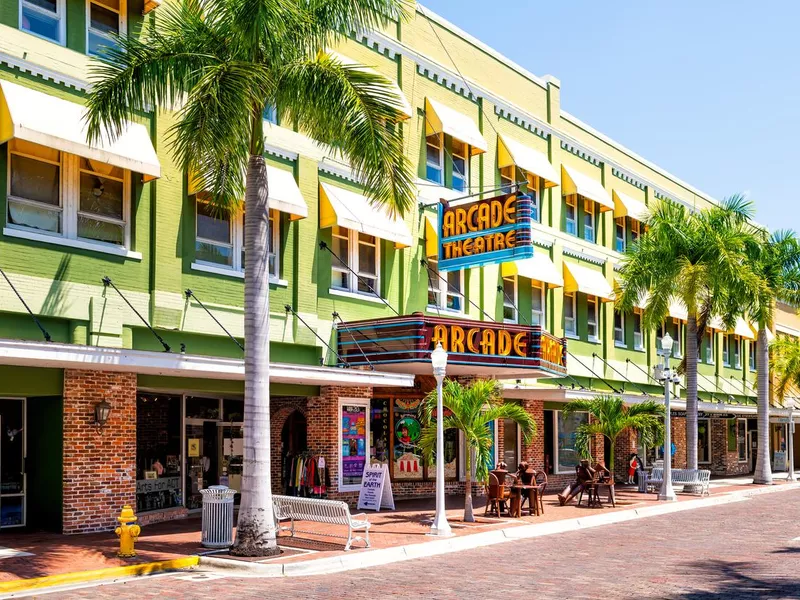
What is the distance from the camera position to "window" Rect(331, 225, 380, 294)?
23859mm

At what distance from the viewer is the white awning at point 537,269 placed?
2984 centimetres

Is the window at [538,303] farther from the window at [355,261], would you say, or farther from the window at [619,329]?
the window at [355,261]

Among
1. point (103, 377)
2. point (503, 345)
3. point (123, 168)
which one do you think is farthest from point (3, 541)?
point (503, 345)

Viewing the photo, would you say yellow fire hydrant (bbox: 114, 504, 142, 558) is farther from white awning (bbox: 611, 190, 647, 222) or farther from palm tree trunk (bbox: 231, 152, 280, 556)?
white awning (bbox: 611, 190, 647, 222)

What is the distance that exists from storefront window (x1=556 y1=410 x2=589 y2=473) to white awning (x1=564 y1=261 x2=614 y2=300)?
4.51m

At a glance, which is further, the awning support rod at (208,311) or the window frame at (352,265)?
the window frame at (352,265)

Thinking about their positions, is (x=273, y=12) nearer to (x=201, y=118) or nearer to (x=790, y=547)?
(x=201, y=118)

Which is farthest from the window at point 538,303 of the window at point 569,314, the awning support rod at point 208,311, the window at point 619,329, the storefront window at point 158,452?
the storefront window at point 158,452

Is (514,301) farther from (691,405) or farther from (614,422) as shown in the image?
(691,405)

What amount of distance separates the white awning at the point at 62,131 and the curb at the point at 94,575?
7229 mm

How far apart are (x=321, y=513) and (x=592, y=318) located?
21.5 metres

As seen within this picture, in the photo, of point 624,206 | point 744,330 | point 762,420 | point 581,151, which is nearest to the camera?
point 581,151

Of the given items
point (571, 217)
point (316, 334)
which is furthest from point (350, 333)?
point (571, 217)

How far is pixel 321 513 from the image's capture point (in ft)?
53.6
